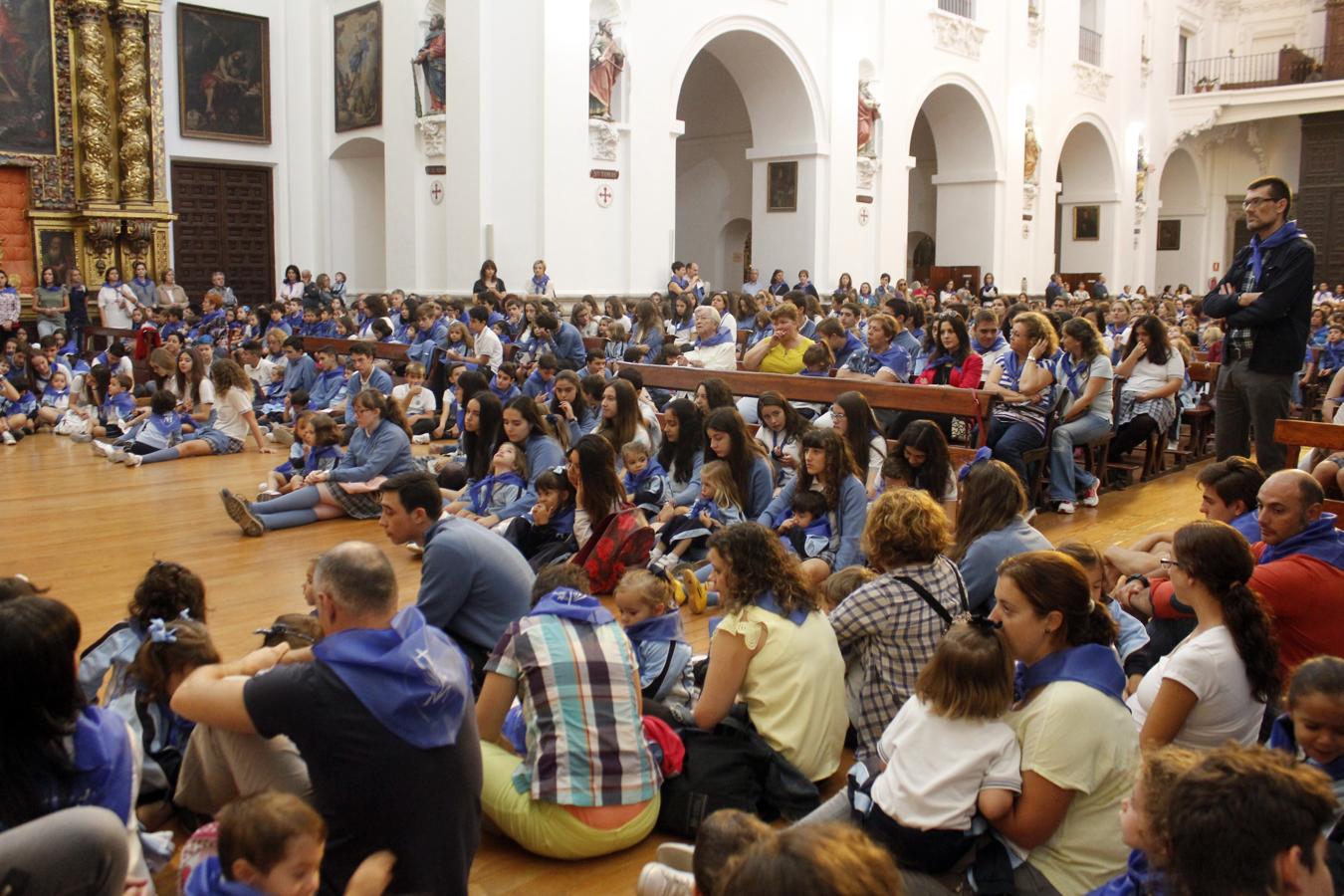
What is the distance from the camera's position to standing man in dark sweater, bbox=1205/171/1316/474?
5.57 metres

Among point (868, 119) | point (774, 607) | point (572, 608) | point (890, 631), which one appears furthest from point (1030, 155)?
point (572, 608)

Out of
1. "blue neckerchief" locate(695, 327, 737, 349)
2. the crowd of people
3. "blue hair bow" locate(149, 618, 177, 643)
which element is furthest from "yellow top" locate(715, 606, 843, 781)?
"blue neckerchief" locate(695, 327, 737, 349)

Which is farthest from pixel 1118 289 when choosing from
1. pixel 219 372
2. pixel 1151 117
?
pixel 219 372

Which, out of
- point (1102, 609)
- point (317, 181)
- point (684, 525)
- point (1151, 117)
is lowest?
point (684, 525)

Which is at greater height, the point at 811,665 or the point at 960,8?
the point at 960,8

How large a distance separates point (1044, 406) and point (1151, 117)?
2388 cm

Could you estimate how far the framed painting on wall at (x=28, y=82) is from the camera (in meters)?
16.6

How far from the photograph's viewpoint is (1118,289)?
91.4ft

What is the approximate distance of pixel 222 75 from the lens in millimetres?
18578

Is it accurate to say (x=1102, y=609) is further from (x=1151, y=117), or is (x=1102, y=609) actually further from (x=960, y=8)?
(x=1151, y=117)

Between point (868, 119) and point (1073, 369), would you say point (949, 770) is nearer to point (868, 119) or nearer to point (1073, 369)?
point (1073, 369)

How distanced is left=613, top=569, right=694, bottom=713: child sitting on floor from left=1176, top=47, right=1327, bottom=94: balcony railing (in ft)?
91.8

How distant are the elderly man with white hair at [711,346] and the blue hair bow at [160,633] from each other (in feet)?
24.8

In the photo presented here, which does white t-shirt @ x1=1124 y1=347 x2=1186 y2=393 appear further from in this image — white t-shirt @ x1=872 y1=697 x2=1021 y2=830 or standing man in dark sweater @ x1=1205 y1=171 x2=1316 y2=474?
white t-shirt @ x1=872 y1=697 x2=1021 y2=830
